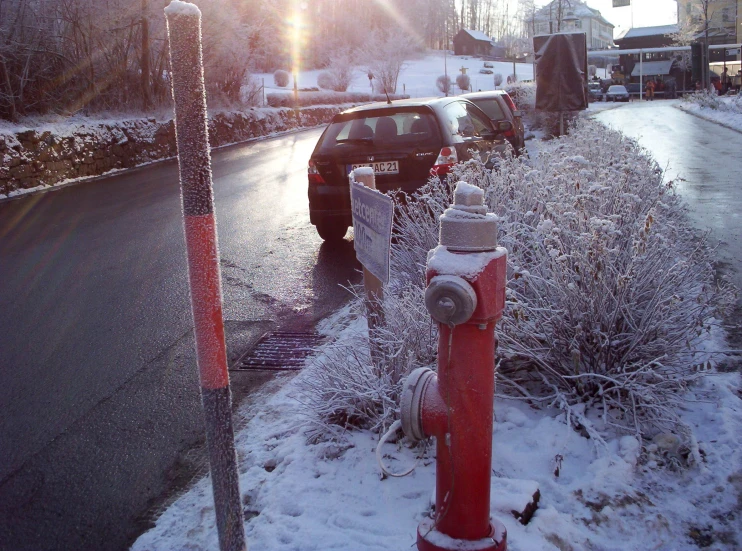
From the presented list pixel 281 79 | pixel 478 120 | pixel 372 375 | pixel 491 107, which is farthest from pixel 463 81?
pixel 372 375

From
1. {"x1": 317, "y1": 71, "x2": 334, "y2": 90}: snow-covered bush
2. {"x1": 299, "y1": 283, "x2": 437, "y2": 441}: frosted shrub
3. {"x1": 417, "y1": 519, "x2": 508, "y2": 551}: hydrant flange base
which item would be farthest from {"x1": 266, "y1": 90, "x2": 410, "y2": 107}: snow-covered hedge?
{"x1": 417, "y1": 519, "x2": 508, "y2": 551}: hydrant flange base

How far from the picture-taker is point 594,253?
3494 mm

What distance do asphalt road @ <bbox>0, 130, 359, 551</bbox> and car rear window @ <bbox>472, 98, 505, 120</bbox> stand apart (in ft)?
14.4

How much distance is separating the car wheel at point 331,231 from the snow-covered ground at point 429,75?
52.5 m

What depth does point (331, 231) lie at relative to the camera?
8234 mm

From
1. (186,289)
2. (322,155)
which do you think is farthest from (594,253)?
(322,155)

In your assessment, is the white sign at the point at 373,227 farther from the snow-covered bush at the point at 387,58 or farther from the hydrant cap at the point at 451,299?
the snow-covered bush at the point at 387,58

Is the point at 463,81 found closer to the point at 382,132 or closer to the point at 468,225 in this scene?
the point at 382,132

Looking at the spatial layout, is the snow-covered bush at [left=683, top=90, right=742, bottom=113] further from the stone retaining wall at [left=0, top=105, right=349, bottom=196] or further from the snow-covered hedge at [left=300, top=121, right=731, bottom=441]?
the snow-covered hedge at [left=300, top=121, right=731, bottom=441]

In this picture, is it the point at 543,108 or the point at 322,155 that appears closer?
the point at 322,155

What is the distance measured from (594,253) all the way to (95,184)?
13617 millimetres

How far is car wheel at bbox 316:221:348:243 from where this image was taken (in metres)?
8.12

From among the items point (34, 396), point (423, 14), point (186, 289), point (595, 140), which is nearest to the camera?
point (34, 396)

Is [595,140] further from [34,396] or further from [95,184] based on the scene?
[95,184]
